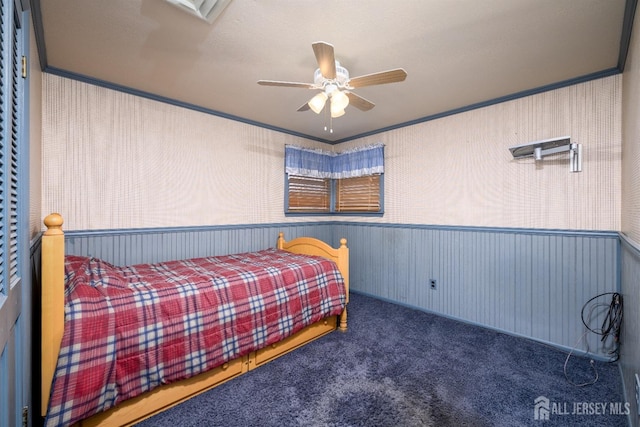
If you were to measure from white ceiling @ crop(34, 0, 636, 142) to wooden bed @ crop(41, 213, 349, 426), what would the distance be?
4.33ft

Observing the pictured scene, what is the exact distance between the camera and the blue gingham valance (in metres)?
3.89

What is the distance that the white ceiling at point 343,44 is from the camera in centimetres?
162

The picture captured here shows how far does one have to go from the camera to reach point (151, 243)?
2.82 meters

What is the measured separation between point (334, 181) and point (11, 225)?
378 centimetres

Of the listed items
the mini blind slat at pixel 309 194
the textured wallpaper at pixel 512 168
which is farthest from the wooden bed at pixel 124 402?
the textured wallpaper at pixel 512 168

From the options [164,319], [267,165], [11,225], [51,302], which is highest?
[267,165]

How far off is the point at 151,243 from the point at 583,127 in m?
4.09

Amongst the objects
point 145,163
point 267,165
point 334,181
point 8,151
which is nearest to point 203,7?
point 8,151

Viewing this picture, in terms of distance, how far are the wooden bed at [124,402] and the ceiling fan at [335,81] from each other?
4.75 ft

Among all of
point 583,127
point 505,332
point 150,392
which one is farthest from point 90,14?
point 505,332

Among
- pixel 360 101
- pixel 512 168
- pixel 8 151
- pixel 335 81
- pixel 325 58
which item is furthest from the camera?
pixel 512 168

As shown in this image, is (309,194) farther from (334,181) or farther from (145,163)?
(145,163)

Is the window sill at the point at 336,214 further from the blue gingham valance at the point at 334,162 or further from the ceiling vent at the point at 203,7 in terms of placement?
the ceiling vent at the point at 203,7

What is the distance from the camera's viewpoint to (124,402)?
1600 millimetres
